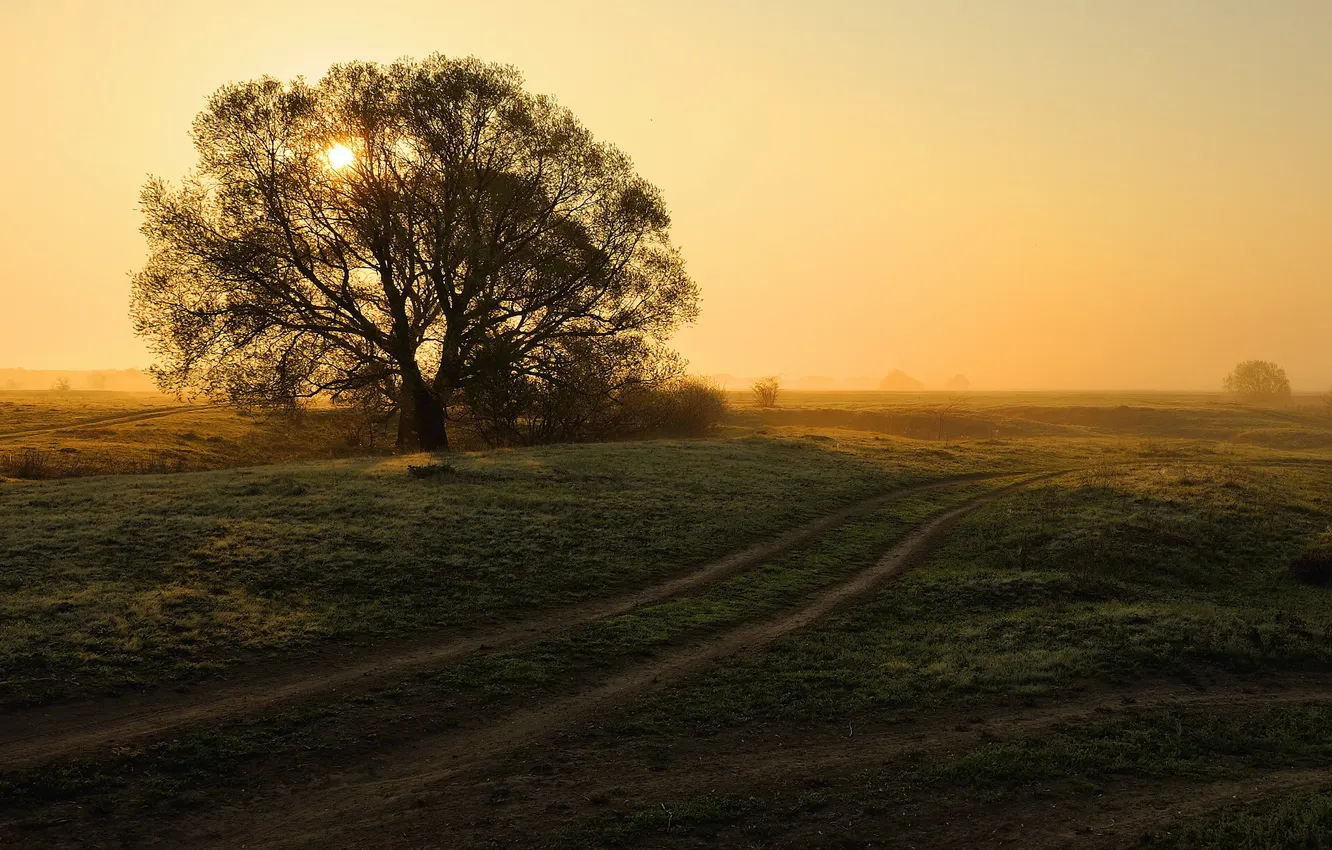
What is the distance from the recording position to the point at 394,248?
131 feet

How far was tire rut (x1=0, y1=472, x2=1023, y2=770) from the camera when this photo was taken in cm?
1173

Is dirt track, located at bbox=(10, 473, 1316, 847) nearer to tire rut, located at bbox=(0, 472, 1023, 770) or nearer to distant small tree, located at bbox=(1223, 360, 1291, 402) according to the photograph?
tire rut, located at bbox=(0, 472, 1023, 770)

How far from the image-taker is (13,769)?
1074 cm

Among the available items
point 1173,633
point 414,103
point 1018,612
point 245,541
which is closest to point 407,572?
point 245,541

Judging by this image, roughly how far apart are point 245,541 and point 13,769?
11.3m

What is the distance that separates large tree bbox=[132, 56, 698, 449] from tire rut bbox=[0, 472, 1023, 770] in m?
25.7

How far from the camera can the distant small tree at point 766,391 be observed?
95312mm

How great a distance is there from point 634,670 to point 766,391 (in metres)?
81.8

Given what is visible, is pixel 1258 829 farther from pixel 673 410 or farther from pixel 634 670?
pixel 673 410

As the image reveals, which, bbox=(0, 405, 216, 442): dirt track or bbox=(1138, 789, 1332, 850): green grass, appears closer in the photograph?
bbox=(1138, 789, 1332, 850): green grass

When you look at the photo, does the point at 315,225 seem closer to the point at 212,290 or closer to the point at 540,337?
the point at 212,290

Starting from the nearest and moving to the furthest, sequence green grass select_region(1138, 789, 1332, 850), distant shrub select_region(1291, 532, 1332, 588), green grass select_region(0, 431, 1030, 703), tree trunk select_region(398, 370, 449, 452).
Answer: green grass select_region(1138, 789, 1332, 850) → green grass select_region(0, 431, 1030, 703) → distant shrub select_region(1291, 532, 1332, 588) → tree trunk select_region(398, 370, 449, 452)

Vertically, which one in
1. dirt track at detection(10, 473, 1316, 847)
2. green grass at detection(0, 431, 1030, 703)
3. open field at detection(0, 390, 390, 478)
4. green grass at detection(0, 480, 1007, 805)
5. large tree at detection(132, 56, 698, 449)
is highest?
large tree at detection(132, 56, 698, 449)

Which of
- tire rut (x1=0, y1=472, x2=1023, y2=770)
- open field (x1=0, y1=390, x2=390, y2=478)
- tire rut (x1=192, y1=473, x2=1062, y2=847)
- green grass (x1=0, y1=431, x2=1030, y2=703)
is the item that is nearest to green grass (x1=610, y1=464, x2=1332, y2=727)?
tire rut (x1=192, y1=473, x2=1062, y2=847)
